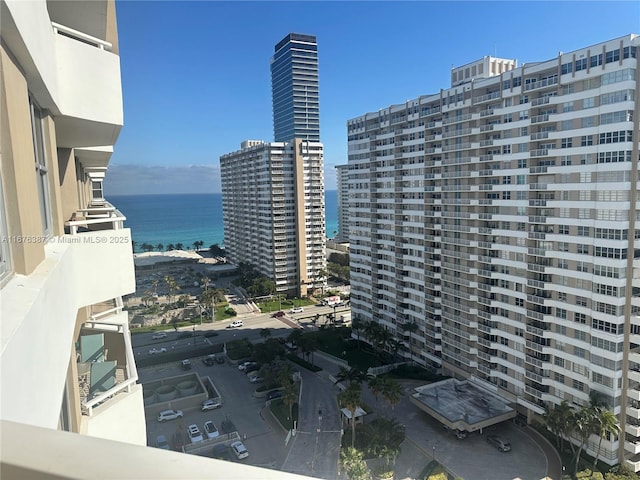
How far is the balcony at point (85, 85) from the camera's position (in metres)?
3.00

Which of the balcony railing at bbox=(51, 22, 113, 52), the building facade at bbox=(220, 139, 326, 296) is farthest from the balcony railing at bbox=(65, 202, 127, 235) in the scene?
the building facade at bbox=(220, 139, 326, 296)

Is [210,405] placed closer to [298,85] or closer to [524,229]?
[524,229]

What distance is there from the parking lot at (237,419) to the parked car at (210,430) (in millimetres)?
268

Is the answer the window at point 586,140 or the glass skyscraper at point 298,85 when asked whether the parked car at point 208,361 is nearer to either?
the window at point 586,140

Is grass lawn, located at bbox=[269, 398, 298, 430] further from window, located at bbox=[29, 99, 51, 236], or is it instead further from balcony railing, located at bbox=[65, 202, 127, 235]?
window, located at bbox=[29, 99, 51, 236]

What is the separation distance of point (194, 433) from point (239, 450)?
268cm

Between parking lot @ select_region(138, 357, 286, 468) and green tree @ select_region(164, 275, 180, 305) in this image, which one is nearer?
parking lot @ select_region(138, 357, 286, 468)

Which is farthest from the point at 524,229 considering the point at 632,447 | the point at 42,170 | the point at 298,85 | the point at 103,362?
the point at 298,85

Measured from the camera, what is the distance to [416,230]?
24359 mm

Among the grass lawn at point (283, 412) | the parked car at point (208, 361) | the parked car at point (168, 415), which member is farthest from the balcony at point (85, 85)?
the parked car at point (208, 361)

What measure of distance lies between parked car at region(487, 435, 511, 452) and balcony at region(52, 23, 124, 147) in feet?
60.4

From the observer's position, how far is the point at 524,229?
1795cm

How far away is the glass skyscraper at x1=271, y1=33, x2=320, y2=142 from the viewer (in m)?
83.6

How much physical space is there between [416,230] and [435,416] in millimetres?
10173
